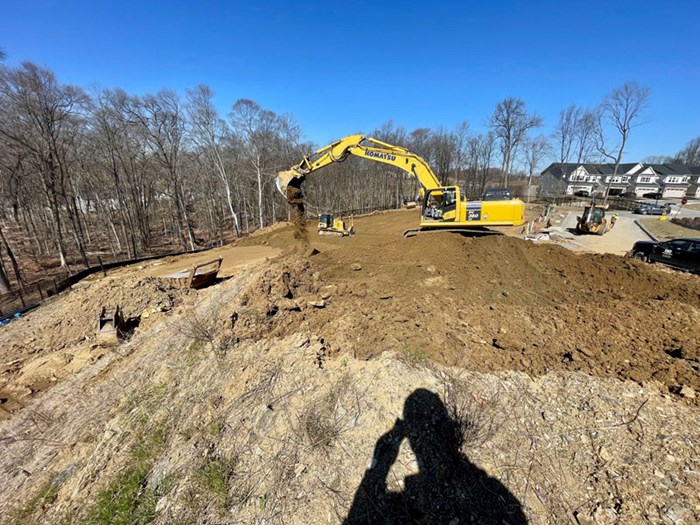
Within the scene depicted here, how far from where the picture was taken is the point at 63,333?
352 inches

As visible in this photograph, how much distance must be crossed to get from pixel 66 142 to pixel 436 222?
2568 cm

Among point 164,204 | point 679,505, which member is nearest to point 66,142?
point 164,204

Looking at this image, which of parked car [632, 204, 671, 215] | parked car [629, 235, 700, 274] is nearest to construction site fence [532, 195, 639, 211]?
parked car [632, 204, 671, 215]

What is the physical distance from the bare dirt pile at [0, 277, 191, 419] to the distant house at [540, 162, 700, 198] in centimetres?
7338

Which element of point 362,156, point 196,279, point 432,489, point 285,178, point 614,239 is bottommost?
point 614,239

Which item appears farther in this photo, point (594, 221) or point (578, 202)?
point (578, 202)

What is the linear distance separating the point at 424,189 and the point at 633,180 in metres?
82.9

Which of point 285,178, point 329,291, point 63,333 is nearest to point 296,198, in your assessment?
point 285,178

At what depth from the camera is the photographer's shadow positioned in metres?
3.16

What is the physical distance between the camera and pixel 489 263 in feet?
35.5

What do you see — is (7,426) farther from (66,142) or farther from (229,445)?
(66,142)

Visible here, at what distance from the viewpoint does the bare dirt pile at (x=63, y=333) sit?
7.23 meters

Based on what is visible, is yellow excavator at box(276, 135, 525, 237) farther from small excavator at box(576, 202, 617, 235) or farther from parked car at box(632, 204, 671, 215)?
parked car at box(632, 204, 671, 215)

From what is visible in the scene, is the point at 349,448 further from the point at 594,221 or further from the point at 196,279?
the point at 594,221
